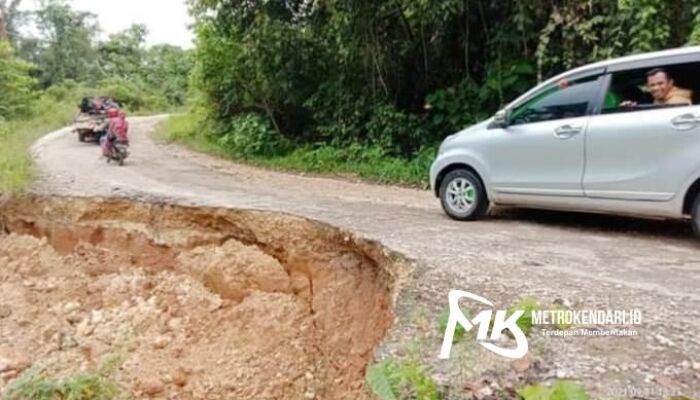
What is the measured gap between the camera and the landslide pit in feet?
16.3

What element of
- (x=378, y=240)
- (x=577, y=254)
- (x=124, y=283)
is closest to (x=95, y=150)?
(x=124, y=283)

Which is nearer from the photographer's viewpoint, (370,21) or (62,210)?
(62,210)

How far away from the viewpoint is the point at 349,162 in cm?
1127

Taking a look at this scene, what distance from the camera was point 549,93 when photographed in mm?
5660

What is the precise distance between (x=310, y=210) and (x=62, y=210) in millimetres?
3373

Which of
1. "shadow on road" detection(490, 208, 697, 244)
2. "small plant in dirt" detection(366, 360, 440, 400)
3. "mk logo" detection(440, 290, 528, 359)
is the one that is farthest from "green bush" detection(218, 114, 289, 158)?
"small plant in dirt" detection(366, 360, 440, 400)

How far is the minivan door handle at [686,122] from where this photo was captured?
464 cm

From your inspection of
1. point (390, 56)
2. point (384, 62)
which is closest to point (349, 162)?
point (384, 62)

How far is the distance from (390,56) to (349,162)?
2186 mm

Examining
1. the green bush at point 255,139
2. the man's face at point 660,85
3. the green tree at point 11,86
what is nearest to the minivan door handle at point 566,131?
the man's face at point 660,85

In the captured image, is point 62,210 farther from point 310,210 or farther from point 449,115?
point 449,115

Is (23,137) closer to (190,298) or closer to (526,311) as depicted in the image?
(190,298)

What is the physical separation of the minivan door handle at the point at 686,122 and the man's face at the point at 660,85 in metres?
0.25

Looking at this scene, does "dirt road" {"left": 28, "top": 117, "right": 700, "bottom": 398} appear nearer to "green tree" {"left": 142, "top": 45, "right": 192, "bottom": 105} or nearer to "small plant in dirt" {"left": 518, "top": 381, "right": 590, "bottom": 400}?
"small plant in dirt" {"left": 518, "top": 381, "right": 590, "bottom": 400}
